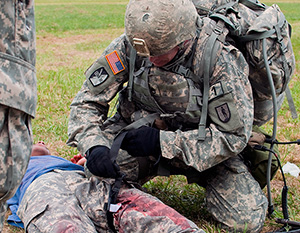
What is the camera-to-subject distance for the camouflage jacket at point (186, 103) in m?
3.14

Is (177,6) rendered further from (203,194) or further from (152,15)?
(203,194)

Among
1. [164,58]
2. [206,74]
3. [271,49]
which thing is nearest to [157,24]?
[164,58]

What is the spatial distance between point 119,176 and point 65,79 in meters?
4.28

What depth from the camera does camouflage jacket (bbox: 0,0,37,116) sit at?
180 cm

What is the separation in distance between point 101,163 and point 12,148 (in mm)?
1219

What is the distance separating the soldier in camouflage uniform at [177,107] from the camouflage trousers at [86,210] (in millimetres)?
209

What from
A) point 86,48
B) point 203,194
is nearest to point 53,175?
point 203,194

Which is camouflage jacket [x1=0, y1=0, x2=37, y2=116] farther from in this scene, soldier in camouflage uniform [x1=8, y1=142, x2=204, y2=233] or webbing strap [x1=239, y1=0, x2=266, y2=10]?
webbing strap [x1=239, y1=0, x2=266, y2=10]

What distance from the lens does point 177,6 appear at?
2.95 metres

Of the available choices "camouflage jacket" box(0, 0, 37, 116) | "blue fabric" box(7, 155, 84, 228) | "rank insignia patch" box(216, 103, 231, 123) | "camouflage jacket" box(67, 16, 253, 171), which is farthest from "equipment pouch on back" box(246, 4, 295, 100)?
"camouflage jacket" box(0, 0, 37, 116)

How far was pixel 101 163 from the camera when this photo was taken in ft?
9.90

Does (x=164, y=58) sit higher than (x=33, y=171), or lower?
higher

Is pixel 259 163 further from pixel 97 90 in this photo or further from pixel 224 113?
pixel 97 90

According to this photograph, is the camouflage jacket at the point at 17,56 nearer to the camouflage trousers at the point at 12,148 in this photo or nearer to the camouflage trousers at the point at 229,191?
the camouflage trousers at the point at 12,148
